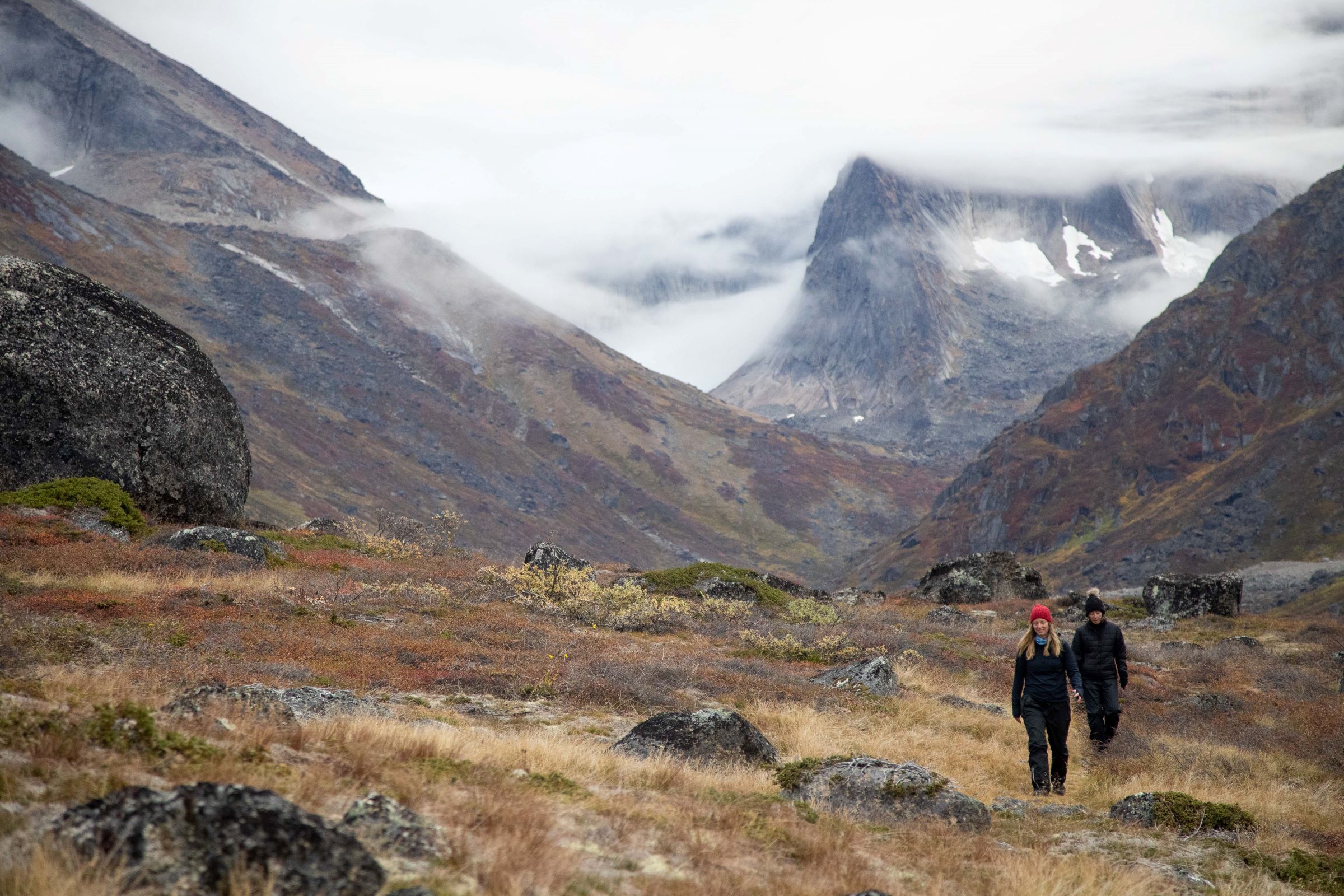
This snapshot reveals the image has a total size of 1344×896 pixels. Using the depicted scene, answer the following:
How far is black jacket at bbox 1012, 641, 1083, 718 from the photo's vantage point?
35.5 ft

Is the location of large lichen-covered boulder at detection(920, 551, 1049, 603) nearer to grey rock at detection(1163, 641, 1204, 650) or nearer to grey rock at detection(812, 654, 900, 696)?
grey rock at detection(1163, 641, 1204, 650)

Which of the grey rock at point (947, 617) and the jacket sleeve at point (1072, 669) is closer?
the jacket sleeve at point (1072, 669)

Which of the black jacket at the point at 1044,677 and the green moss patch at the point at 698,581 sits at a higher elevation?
the black jacket at the point at 1044,677

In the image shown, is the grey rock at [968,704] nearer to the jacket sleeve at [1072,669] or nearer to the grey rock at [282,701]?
the jacket sleeve at [1072,669]

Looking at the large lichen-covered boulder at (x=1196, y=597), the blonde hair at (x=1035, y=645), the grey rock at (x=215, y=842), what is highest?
the large lichen-covered boulder at (x=1196, y=597)

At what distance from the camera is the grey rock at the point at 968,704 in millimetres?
14977

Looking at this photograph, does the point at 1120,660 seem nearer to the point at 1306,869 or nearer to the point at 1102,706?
the point at 1102,706

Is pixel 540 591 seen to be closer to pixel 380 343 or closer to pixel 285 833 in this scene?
pixel 285 833

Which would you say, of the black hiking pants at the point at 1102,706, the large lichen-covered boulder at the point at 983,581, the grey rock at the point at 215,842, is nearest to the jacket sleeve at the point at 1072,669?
the black hiking pants at the point at 1102,706

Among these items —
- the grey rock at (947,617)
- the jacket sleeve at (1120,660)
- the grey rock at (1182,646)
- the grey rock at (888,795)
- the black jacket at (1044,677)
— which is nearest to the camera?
the grey rock at (888,795)

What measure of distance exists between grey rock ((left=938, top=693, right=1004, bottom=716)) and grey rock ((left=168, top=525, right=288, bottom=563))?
16.5 metres

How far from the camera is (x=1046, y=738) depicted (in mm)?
10992

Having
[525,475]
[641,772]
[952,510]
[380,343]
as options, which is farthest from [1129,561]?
[380,343]

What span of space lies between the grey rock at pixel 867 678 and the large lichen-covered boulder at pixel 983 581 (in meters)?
22.8
